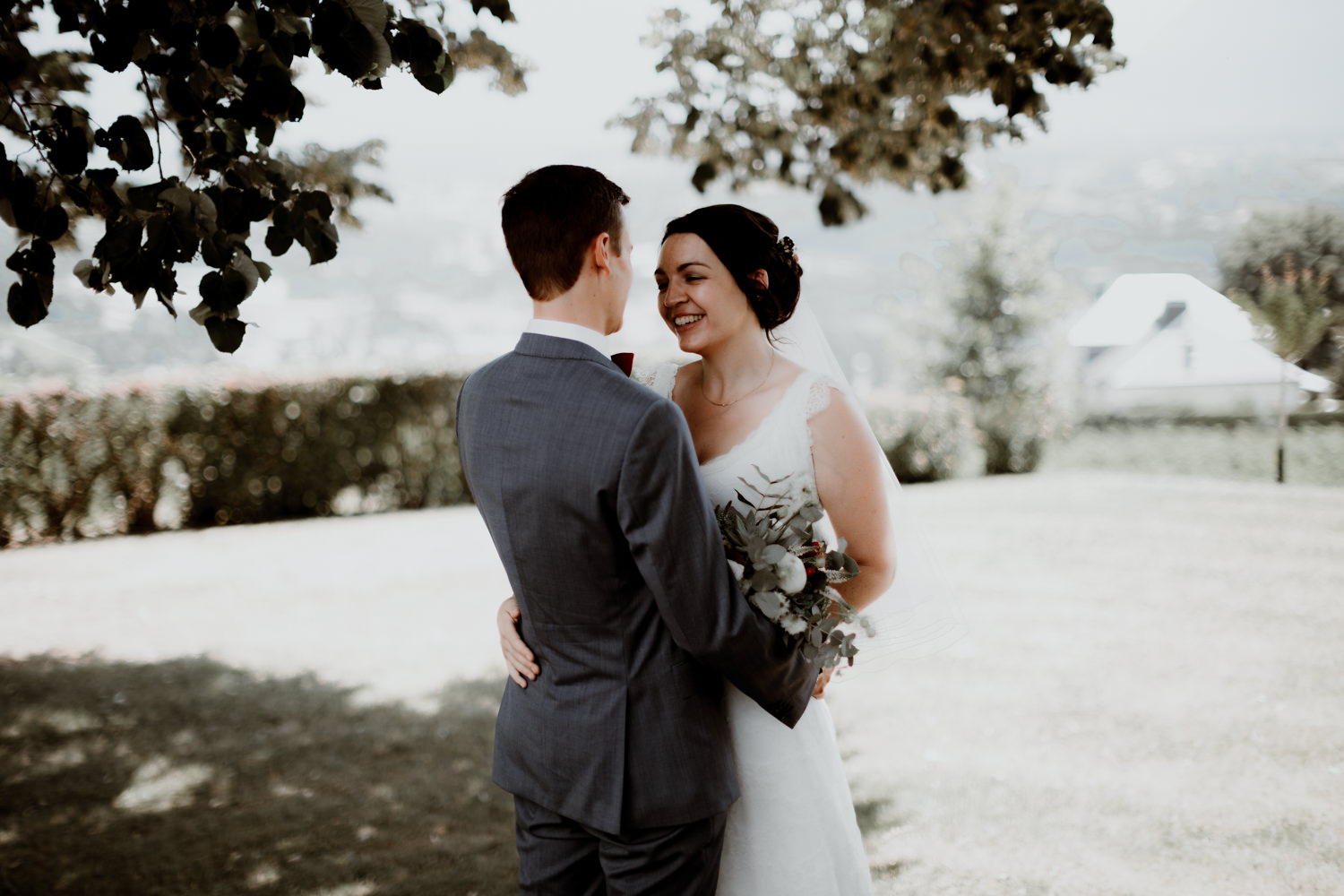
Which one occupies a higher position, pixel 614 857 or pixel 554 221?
pixel 554 221

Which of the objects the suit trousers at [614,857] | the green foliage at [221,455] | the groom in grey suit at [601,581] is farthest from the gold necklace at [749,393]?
the green foliage at [221,455]

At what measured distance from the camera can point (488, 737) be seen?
5500 mm

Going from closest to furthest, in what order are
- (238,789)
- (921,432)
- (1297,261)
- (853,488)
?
(853,488)
(238,789)
(921,432)
(1297,261)

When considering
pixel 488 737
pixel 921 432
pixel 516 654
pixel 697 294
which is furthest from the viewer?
pixel 921 432

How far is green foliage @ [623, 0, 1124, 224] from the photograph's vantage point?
193 inches

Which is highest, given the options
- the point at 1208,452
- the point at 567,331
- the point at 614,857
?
the point at 567,331

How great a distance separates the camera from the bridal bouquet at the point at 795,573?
6.23ft

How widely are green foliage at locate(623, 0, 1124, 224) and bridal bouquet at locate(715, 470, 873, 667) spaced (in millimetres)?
3279

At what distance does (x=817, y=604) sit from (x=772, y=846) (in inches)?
27.2

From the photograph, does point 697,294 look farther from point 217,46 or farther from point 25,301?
point 25,301

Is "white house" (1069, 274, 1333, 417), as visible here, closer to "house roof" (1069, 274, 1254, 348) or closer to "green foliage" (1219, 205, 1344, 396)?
"house roof" (1069, 274, 1254, 348)

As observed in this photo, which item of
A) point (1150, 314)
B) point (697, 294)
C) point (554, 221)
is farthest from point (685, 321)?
point (1150, 314)

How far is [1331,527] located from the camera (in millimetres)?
10984

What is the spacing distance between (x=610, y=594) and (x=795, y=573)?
382 mm
